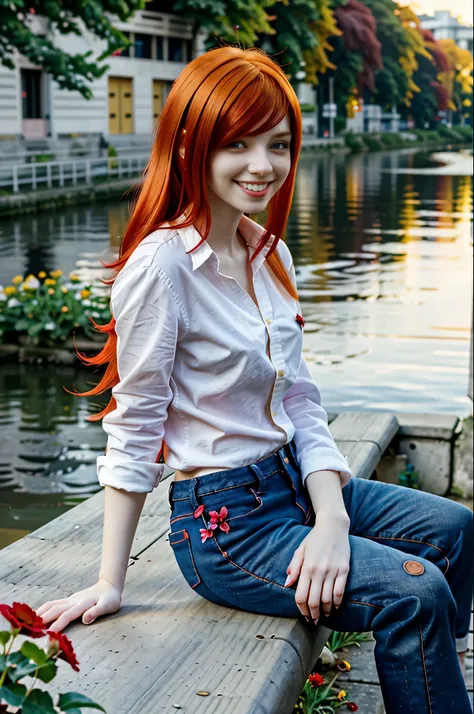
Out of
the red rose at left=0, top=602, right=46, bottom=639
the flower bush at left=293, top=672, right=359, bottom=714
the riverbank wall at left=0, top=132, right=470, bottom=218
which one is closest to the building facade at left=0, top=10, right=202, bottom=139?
the riverbank wall at left=0, top=132, right=470, bottom=218

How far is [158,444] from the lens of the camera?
189cm

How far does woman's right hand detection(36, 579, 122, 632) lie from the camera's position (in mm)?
1839

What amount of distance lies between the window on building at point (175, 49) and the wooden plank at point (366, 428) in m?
33.3

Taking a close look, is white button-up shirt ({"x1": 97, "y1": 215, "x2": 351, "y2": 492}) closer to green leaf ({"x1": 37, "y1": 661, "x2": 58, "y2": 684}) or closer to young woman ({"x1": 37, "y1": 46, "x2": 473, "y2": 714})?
young woman ({"x1": 37, "y1": 46, "x2": 473, "y2": 714})

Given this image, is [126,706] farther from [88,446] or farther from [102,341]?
[102,341]

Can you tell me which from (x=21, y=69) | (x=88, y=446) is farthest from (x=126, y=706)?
(x=21, y=69)

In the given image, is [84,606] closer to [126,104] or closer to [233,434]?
[233,434]

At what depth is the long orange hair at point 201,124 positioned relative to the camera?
1815mm

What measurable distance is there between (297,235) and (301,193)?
27.2 ft

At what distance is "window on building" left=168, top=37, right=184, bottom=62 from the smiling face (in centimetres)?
3482

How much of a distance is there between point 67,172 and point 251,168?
21259 mm

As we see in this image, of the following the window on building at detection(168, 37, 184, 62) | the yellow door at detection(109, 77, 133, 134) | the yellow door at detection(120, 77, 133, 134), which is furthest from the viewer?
the window on building at detection(168, 37, 184, 62)

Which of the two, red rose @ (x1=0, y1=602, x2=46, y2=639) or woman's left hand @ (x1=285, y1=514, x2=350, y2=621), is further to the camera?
woman's left hand @ (x1=285, y1=514, x2=350, y2=621)

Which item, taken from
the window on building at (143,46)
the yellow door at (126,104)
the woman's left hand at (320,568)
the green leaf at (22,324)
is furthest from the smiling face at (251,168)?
the window on building at (143,46)
